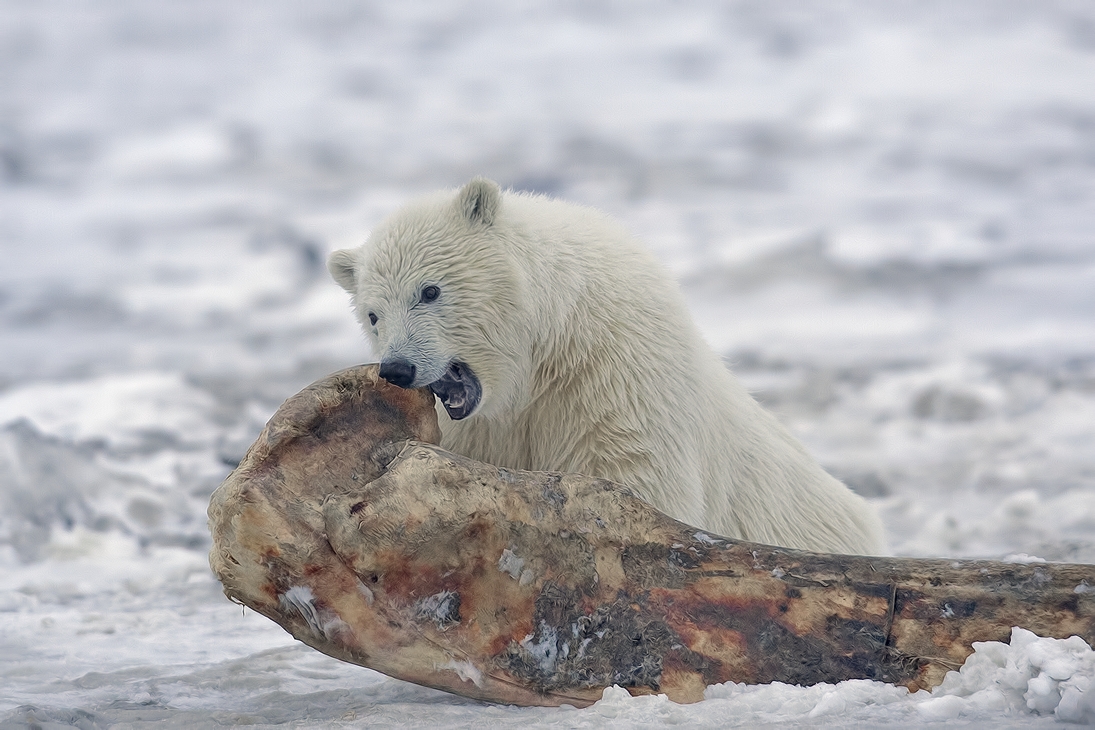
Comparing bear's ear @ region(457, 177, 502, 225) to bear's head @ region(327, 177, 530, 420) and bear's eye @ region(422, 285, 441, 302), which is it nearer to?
bear's head @ region(327, 177, 530, 420)

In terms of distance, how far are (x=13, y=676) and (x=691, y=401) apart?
2793mm

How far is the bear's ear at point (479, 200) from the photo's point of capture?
13.8 feet

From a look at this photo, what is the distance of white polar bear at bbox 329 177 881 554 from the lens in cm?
412

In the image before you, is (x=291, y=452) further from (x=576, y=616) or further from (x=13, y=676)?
(x=13, y=676)

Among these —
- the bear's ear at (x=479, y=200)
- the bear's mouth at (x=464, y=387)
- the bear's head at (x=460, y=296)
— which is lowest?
the bear's mouth at (x=464, y=387)

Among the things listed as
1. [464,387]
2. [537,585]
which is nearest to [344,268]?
A: [464,387]

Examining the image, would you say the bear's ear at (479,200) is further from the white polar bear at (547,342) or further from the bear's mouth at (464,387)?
the bear's mouth at (464,387)

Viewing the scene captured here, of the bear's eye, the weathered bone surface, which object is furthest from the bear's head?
the weathered bone surface

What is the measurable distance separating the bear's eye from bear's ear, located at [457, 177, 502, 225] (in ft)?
1.05

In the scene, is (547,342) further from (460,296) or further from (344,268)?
(344,268)

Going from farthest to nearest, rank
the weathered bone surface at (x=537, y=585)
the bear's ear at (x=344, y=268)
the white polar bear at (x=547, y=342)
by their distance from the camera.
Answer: the bear's ear at (x=344, y=268) < the white polar bear at (x=547, y=342) < the weathered bone surface at (x=537, y=585)

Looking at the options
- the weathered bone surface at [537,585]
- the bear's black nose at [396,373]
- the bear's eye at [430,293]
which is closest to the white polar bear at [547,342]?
the bear's eye at [430,293]

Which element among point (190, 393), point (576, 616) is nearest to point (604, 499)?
point (576, 616)

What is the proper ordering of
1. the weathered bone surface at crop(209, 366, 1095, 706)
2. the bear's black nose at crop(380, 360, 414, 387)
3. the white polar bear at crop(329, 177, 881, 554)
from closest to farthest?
the weathered bone surface at crop(209, 366, 1095, 706) → the bear's black nose at crop(380, 360, 414, 387) → the white polar bear at crop(329, 177, 881, 554)
